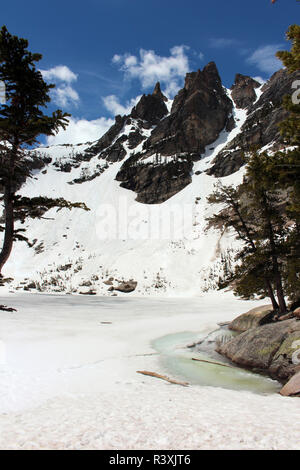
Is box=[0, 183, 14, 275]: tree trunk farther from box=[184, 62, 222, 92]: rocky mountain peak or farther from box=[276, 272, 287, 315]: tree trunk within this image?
box=[184, 62, 222, 92]: rocky mountain peak

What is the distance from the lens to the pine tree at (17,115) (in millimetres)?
7765

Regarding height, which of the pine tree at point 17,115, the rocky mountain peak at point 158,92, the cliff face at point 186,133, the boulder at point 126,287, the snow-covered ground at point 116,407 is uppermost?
the rocky mountain peak at point 158,92

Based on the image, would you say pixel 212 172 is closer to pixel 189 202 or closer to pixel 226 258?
pixel 189 202

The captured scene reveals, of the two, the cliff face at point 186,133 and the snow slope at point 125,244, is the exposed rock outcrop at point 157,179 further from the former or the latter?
the snow slope at point 125,244

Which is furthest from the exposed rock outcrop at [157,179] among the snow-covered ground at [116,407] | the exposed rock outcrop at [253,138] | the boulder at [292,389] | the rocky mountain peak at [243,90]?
the boulder at [292,389]

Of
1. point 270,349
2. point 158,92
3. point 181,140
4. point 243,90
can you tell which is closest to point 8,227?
point 270,349

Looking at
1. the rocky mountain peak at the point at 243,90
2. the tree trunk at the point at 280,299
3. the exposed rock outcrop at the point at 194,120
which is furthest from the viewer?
the rocky mountain peak at the point at 243,90

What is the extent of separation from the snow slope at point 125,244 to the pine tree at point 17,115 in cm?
2336

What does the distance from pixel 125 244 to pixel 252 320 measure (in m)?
34.2

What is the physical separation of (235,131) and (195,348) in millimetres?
77640

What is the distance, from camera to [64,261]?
144ft

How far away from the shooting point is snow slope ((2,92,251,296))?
1286 inches

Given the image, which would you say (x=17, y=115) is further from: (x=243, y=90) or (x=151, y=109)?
(x=243, y=90)
